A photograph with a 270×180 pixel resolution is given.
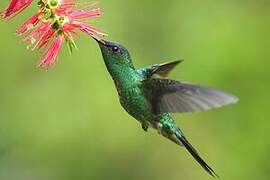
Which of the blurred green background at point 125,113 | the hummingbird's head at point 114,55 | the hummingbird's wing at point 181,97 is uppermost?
the hummingbird's head at point 114,55

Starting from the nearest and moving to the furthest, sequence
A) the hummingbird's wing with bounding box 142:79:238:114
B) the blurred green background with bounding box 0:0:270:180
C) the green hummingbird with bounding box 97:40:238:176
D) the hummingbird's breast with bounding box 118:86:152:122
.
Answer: the hummingbird's wing with bounding box 142:79:238:114 < the green hummingbird with bounding box 97:40:238:176 < the hummingbird's breast with bounding box 118:86:152:122 < the blurred green background with bounding box 0:0:270:180

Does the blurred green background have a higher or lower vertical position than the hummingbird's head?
lower

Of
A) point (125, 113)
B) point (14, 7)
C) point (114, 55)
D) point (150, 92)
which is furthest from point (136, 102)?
point (125, 113)

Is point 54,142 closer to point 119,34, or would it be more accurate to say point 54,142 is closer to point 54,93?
point 54,93

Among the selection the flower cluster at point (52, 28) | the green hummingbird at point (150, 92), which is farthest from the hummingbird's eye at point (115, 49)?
the flower cluster at point (52, 28)

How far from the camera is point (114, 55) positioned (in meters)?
2.87

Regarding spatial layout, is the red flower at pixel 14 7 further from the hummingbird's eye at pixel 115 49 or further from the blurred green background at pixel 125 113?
the blurred green background at pixel 125 113

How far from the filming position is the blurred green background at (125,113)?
205 inches

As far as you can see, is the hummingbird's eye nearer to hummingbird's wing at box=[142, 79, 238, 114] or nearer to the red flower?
hummingbird's wing at box=[142, 79, 238, 114]

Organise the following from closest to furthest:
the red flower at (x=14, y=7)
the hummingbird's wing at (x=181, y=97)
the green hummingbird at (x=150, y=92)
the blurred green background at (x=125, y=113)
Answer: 1. the hummingbird's wing at (x=181, y=97)
2. the red flower at (x=14, y=7)
3. the green hummingbird at (x=150, y=92)
4. the blurred green background at (x=125, y=113)

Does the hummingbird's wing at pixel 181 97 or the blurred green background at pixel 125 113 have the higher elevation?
the hummingbird's wing at pixel 181 97

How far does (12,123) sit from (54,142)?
41 cm

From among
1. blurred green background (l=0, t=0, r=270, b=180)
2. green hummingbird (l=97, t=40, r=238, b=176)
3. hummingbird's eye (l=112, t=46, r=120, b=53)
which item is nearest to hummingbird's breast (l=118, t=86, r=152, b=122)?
green hummingbird (l=97, t=40, r=238, b=176)

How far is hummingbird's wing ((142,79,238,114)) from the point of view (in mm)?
2429
